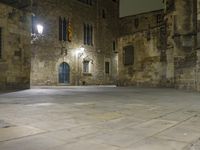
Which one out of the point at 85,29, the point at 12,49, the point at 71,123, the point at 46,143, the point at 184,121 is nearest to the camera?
the point at 46,143

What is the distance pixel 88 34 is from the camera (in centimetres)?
2552

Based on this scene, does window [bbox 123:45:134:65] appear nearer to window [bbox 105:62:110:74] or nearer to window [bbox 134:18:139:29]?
window [bbox 105:62:110:74]

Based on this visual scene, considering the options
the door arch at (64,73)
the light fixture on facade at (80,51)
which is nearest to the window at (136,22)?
the light fixture on facade at (80,51)

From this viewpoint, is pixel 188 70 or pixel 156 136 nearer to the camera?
pixel 156 136

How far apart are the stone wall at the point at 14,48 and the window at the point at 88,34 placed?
11751 mm

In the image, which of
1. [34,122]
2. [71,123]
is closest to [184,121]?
[71,123]

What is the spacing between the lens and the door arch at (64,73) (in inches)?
882

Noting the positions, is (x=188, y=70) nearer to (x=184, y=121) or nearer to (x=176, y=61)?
(x=176, y=61)

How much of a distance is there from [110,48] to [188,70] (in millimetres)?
16146

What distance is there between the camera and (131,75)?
19.0 metres

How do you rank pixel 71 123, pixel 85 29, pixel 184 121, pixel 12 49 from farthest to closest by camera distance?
1. pixel 85 29
2. pixel 12 49
3. pixel 184 121
4. pixel 71 123

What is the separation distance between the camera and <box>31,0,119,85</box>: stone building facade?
21031 mm

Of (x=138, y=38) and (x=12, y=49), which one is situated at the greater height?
(x=138, y=38)

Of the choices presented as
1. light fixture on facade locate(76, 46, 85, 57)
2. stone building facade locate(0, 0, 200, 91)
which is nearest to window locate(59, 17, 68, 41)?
stone building facade locate(0, 0, 200, 91)
